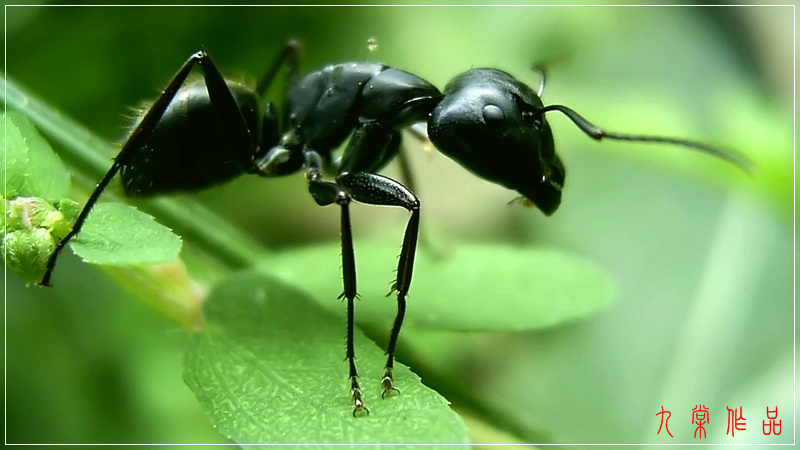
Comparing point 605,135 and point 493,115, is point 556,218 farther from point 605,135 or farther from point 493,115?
point 493,115

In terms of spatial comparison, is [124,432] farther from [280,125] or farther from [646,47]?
[646,47]

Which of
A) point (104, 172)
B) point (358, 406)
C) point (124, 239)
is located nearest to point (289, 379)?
point (358, 406)

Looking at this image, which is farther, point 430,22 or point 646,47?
point 646,47

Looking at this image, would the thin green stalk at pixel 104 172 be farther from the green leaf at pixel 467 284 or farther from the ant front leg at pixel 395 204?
the ant front leg at pixel 395 204

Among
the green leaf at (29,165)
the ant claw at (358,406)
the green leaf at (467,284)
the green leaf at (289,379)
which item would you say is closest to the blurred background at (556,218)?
the green leaf at (467,284)

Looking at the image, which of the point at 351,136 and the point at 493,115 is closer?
the point at 493,115

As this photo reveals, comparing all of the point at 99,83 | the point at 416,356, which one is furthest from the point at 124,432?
the point at 99,83
